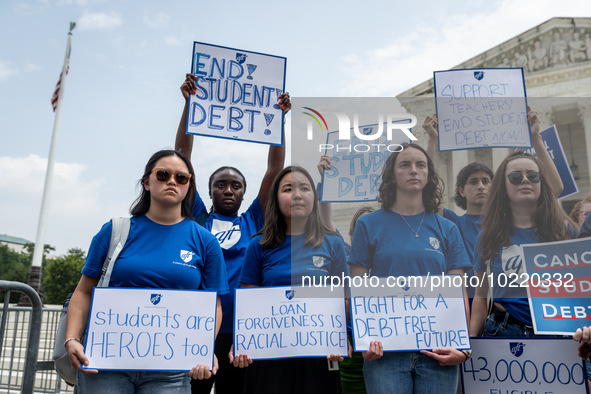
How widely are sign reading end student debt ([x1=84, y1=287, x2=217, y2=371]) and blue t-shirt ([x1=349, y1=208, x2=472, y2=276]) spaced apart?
98 cm

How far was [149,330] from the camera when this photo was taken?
8.75 ft

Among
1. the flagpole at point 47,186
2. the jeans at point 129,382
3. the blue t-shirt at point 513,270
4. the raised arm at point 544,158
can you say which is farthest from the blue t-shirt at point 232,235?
the flagpole at point 47,186

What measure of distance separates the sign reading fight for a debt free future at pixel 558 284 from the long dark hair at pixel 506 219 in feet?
0.35

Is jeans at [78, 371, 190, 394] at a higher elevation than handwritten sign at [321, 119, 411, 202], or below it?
below

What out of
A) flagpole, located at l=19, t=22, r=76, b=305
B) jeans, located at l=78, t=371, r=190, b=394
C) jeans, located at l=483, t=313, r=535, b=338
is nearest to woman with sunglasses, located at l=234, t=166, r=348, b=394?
jeans, located at l=78, t=371, r=190, b=394

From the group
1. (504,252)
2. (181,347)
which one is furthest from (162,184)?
(504,252)

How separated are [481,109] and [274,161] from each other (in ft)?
5.37

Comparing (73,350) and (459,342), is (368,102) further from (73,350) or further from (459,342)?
(73,350)

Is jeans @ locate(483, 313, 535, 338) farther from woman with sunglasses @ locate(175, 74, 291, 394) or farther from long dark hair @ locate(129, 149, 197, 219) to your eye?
long dark hair @ locate(129, 149, 197, 219)

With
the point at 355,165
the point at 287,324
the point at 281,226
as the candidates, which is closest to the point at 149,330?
the point at 287,324

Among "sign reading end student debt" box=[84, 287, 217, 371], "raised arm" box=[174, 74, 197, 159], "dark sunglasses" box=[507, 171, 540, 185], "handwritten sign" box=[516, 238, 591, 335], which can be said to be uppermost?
"raised arm" box=[174, 74, 197, 159]

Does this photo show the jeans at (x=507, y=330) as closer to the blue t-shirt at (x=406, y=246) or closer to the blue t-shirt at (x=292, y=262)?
the blue t-shirt at (x=406, y=246)

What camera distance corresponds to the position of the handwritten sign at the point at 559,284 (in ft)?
9.42

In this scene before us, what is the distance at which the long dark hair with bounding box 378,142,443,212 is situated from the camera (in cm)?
318
